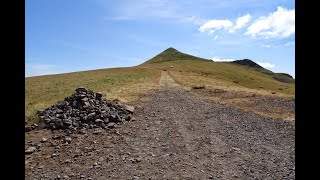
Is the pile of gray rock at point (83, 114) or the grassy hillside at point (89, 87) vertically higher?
the grassy hillside at point (89, 87)

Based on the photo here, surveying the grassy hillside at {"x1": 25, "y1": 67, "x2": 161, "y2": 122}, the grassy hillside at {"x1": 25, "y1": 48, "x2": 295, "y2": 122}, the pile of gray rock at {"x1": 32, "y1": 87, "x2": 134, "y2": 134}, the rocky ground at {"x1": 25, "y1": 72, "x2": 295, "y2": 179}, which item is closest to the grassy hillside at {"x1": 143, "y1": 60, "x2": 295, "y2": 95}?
the grassy hillside at {"x1": 25, "y1": 48, "x2": 295, "y2": 122}

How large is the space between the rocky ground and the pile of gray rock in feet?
2.00

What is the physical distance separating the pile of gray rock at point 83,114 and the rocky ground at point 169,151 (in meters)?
0.61

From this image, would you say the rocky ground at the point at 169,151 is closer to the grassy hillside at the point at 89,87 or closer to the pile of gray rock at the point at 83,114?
the pile of gray rock at the point at 83,114

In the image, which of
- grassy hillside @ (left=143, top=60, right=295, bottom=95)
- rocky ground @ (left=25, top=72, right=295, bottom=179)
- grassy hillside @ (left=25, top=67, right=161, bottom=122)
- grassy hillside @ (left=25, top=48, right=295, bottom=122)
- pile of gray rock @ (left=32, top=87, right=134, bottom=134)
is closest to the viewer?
rocky ground @ (left=25, top=72, right=295, bottom=179)

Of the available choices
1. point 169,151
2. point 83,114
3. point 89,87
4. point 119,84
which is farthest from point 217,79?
point 169,151

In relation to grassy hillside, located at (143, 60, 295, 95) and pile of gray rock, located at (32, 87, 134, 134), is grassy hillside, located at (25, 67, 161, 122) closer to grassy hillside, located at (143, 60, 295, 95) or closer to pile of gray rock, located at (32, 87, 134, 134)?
pile of gray rock, located at (32, 87, 134, 134)

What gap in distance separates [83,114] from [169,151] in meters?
6.84

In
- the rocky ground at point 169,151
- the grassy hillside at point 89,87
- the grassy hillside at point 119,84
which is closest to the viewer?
the rocky ground at point 169,151

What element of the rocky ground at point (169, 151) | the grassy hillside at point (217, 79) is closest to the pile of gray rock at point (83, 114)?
the rocky ground at point (169, 151)

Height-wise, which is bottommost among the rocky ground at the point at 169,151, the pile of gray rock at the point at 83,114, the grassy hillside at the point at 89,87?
the rocky ground at the point at 169,151

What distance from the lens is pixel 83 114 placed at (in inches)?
771

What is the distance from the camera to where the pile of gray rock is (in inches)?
721

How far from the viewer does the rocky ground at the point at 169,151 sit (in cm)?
1253
